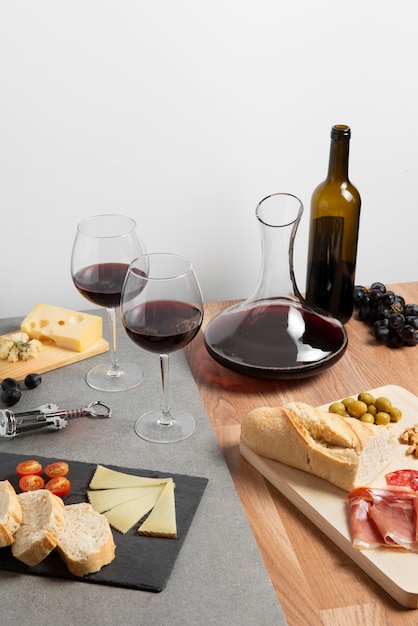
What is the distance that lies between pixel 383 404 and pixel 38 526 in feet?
1.93

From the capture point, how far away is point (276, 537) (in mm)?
1049

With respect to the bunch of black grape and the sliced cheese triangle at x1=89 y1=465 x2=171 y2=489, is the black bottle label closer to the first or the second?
the bunch of black grape

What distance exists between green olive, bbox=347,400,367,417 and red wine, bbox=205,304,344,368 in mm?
132

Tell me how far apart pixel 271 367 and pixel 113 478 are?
366 millimetres

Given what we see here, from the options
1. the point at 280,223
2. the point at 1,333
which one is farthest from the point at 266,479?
the point at 1,333

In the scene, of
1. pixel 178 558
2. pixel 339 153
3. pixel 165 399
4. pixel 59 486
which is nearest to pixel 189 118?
pixel 339 153

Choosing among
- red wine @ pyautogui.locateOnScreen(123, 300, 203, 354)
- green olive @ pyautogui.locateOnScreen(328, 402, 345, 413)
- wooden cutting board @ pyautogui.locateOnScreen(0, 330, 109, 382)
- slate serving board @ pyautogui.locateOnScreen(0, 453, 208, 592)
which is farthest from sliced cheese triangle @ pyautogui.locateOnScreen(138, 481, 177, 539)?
wooden cutting board @ pyautogui.locateOnScreen(0, 330, 109, 382)

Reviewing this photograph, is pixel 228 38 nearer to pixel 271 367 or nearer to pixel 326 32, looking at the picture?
pixel 326 32

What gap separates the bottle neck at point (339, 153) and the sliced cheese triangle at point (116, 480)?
715 mm

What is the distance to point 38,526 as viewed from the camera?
100 cm

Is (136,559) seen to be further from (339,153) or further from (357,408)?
(339,153)

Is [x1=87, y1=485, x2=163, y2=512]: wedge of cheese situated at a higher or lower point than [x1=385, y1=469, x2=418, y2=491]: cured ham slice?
lower

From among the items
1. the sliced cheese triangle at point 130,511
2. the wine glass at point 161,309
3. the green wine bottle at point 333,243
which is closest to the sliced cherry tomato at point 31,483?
the sliced cheese triangle at point 130,511

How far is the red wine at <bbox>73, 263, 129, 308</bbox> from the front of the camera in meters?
1.32
